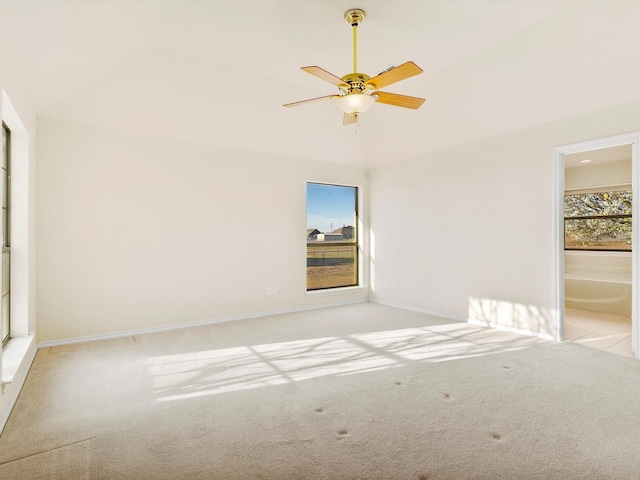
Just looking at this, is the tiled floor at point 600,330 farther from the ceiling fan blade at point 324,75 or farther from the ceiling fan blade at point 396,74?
the ceiling fan blade at point 324,75

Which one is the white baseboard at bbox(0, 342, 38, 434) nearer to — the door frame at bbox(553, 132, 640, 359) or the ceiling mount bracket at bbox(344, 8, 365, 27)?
the ceiling mount bracket at bbox(344, 8, 365, 27)

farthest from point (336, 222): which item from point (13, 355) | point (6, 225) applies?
point (13, 355)

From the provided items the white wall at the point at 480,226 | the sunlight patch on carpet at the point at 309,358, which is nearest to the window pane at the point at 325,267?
the white wall at the point at 480,226

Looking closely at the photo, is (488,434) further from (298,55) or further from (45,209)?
(45,209)

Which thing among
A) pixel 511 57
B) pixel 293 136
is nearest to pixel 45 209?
pixel 293 136

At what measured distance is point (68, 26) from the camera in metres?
2.67

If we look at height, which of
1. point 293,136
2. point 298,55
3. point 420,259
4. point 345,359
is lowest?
point 345,359

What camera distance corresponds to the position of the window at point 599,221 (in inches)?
243

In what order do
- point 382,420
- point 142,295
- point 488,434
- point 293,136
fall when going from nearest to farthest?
point 488,434
point 382,420
point 142,295
point 293,136

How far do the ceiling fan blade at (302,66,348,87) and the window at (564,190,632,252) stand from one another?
597 centimetres

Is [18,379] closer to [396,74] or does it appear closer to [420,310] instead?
[396,74]

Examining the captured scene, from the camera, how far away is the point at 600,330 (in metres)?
4.69

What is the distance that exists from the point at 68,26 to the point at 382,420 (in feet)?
11.8

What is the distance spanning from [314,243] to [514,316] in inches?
132
